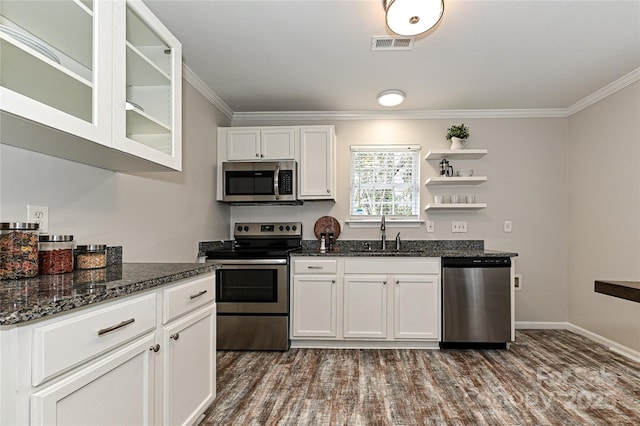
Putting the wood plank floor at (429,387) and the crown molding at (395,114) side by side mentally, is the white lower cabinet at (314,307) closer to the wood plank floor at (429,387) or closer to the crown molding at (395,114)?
the wood plank floor at (429,387)

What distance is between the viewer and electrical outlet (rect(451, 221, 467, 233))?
13.4ft

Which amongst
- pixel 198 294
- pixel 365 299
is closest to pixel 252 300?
pixel 365 299

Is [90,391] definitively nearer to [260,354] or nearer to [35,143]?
[35,143]

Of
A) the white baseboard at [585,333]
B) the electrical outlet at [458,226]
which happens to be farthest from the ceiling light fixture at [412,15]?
the white baseboard at [585,333]

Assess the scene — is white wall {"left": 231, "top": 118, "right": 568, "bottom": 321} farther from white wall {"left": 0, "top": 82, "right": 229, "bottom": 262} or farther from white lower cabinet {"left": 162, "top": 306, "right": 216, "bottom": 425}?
white lower cabinet {"left": 162, "top": 306, "right": 216, "bottom": 425}

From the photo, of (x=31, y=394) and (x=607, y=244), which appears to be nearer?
(x=31, y=394)

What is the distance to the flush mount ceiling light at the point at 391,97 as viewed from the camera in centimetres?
348

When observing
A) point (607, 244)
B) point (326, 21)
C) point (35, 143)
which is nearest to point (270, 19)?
point (326, 21)

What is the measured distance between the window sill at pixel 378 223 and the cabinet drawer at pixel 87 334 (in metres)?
2.82

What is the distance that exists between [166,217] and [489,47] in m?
2.65

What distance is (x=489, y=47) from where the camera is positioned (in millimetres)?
2645

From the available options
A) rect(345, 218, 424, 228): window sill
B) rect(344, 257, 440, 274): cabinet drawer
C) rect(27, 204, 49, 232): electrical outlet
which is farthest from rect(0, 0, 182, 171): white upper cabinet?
rect(345, 218, 424, 228): window sill

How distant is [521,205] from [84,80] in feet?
13.6

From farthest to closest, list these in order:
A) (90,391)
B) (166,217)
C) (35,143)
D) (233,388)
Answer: (166,217) → (233,388) → (35,143) → (90,391)
